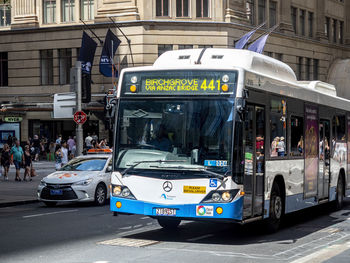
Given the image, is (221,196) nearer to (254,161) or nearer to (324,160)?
(254,161)

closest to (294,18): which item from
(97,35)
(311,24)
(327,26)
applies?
(311,24)

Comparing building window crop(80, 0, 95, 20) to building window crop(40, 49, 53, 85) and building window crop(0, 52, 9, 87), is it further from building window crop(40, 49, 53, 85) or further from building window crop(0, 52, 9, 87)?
building window crop(0, 52, 9, 87)

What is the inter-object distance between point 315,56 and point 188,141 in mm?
46988

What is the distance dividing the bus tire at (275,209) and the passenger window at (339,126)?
15.6 feet

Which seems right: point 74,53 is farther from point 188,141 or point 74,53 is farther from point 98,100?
point 188,141

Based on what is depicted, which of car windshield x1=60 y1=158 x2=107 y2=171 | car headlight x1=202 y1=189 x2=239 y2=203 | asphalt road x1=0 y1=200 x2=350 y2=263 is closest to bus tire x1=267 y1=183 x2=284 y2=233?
asphalt road x1=0 y1=200 x2=350 y2=263

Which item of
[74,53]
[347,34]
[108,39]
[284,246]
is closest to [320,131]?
[284,246]

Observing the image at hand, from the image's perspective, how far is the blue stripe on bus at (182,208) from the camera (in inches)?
457

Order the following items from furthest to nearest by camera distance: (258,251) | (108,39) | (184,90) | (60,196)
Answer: (108,39)
(60,196)
(184,90)
(258,251)

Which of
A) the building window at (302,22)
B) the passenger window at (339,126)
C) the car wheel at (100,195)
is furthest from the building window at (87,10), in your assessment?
the passenger window at (339,126)

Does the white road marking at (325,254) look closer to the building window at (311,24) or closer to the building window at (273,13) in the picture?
the building window at (273,13)

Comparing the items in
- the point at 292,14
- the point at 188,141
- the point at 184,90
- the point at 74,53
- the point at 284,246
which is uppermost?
the point at 292,14

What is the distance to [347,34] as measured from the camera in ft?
206

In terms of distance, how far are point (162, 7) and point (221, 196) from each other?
36501mm
